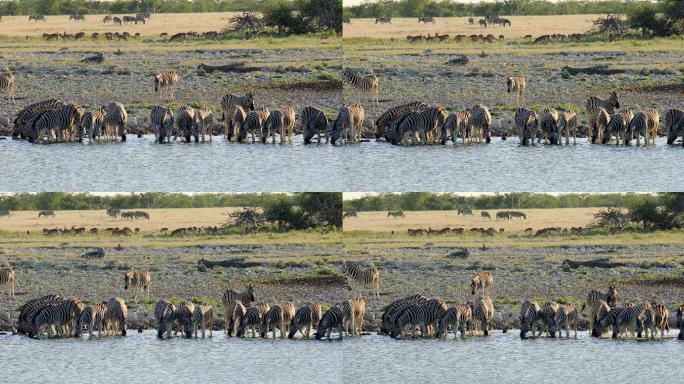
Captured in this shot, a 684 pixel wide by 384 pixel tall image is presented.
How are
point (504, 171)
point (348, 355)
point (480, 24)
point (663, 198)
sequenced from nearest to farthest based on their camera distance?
point (348, 355) → point (504, 171) → point (663, 198) → point (480, 24)

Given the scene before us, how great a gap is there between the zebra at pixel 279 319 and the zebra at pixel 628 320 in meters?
4.28

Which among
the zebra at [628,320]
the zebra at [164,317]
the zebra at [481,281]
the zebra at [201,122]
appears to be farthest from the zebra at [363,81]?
the zebra at [628,320]

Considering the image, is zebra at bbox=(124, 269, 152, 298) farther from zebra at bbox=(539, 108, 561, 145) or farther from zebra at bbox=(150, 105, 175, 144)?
zebra at bbox=(539, 108, 561, 145)

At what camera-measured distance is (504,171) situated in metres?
23.7

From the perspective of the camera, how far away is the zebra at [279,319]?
888 inches

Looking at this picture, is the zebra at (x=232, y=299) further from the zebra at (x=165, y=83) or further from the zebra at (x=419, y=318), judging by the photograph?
the zebra at (x=165, y=83)

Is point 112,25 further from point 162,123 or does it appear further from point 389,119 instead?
point 389,119

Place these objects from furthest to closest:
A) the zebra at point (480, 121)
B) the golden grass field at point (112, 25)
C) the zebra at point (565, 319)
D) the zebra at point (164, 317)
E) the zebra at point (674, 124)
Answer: the golden grass field at point (112, 25) < the zebra at point (480, 121) < the zebra at point (674, 124) < the zebra at point (164, 317) < the zebra at point (565, 319)

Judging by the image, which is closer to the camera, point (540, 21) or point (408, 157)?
point (408, 157)

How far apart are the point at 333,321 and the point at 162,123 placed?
4773mm

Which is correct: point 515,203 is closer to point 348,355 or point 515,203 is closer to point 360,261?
point 360,261

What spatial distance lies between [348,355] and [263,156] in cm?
339

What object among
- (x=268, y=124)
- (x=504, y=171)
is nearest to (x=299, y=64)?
(x=268, y=124)

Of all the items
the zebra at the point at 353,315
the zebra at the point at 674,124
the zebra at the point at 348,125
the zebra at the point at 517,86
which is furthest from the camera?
the zebra at the point at 517,86
